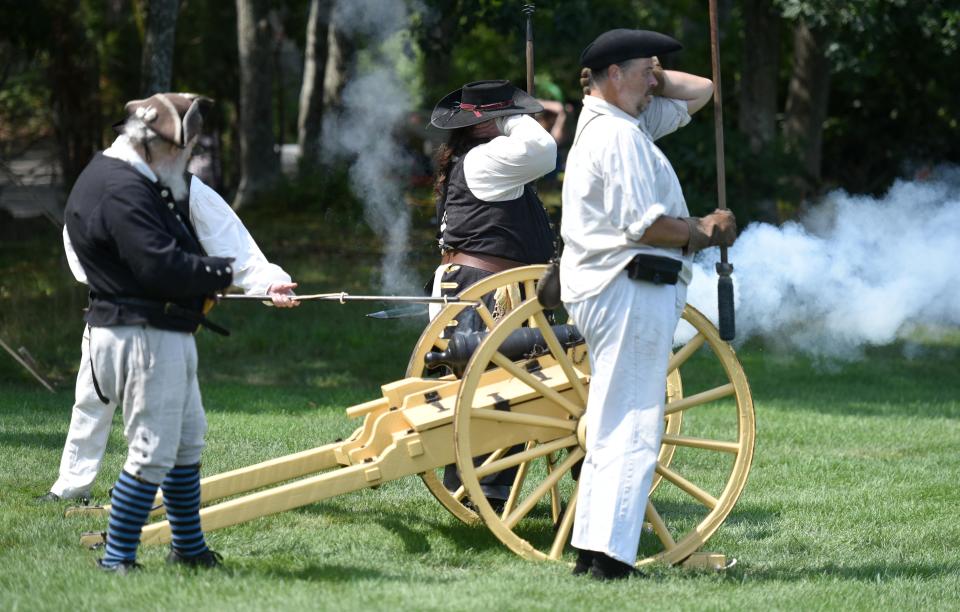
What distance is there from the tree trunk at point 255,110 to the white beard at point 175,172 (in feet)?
46.5

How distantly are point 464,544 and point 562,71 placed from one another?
84.7 ft

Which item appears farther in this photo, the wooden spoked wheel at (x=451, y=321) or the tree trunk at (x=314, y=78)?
the tree trunk at (x=314, y=78)

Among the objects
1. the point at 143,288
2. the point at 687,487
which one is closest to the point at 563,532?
the point at 687,487

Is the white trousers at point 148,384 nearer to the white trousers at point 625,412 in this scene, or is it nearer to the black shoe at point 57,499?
the white trousers at point 625,412

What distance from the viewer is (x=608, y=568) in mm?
4797

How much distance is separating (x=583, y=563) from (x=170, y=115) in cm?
217

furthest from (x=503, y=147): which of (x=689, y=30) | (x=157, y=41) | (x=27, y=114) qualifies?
(x=689, y=30)

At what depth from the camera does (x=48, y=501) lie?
20.0 feet

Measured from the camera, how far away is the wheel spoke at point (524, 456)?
17.0 ft

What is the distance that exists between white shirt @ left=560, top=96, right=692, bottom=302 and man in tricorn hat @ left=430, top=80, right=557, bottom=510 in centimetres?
117

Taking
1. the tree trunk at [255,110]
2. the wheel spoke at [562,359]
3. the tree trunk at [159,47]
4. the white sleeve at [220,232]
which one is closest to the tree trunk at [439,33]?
the tree trunk at [159,47]

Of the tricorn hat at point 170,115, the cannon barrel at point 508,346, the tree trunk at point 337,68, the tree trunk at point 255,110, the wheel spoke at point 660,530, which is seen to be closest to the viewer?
the tricorn hat at point 170,115

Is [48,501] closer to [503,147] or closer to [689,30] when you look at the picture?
[503,147]

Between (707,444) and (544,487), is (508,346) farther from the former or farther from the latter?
(707,444)
